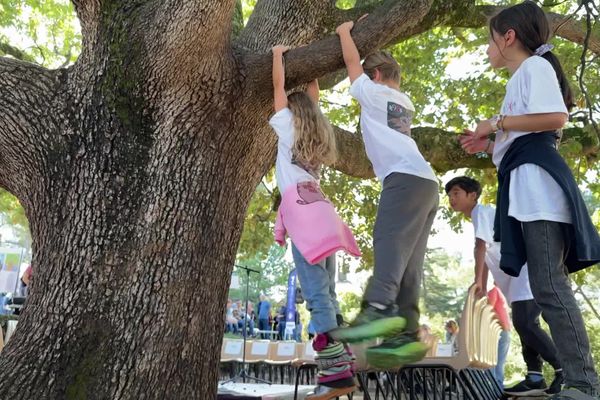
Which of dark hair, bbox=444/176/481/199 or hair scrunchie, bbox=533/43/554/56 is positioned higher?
hair scrunchie, bbox=533/43/554/56

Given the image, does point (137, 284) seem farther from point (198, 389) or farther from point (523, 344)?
point (523, 344)

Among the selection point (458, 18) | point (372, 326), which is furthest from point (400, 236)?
point (458, 18)

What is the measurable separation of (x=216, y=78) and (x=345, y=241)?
1.47m

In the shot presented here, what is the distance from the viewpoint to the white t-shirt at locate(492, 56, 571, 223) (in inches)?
99.1

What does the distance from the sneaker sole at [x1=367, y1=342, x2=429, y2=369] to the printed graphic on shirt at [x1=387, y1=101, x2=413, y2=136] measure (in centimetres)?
122

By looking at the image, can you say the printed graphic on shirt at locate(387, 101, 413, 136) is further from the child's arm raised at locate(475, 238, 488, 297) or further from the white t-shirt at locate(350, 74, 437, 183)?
the child's arm raised at locate(475, 238, 488, 297)

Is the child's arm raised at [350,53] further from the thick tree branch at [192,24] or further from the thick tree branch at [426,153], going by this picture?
the thick tree branch at [426,153]

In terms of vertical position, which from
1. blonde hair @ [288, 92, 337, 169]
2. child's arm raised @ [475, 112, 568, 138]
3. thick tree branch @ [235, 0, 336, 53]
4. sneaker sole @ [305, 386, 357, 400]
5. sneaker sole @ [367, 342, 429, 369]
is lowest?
sneaker sole @ [305, 386, 357, 400]

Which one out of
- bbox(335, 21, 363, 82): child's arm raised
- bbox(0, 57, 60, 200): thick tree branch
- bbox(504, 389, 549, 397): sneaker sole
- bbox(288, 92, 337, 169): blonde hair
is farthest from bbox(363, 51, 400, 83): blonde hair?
bbox(504, 389, 549, 397): sneaker sole

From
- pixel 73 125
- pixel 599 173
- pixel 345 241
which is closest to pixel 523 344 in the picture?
pixel 345 241

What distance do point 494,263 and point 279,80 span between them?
2437 mm

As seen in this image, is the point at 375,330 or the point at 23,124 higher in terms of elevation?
the point at 23,124

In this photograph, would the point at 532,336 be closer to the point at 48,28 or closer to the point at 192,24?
the point at 192,24

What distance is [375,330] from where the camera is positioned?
276cm
